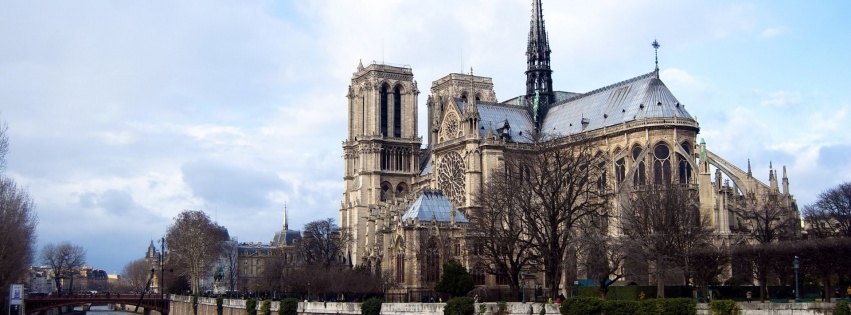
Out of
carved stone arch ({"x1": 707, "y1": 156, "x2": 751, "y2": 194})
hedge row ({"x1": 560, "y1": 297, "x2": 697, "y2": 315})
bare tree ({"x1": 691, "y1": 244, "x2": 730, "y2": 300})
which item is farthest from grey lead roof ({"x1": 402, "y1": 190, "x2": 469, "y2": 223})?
hedge row ({"x1": 560, "y1": 297, "x2": 697, "y2": 315})

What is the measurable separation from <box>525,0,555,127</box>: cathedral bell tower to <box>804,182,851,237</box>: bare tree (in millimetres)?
36371

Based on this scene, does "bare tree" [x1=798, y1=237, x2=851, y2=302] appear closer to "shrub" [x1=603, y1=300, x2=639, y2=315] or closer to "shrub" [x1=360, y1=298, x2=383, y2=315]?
"shrub" [x1=603, y1=300, x2=639, y2=315]

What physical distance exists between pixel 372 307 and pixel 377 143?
5171cm

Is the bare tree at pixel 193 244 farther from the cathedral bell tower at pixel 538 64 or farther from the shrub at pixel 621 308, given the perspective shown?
the shrub at pixel 621 308

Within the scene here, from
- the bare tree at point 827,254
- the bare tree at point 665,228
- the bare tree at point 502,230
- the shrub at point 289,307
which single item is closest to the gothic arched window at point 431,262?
the bare tree at point 502,230

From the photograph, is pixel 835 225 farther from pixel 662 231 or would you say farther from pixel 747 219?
pixel 662 231

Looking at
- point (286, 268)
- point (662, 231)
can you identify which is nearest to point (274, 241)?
point (286, 268)

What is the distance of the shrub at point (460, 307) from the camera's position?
51594 mm

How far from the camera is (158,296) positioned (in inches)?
4505

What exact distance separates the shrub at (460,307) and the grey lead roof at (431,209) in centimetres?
2234

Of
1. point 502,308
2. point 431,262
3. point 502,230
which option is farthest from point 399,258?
point 502,308

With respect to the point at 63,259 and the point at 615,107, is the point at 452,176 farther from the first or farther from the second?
the point at 63,259

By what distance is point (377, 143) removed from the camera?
358 ft

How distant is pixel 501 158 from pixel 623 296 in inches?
1380
